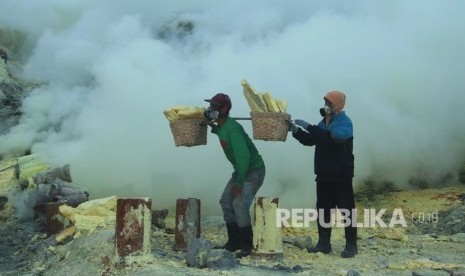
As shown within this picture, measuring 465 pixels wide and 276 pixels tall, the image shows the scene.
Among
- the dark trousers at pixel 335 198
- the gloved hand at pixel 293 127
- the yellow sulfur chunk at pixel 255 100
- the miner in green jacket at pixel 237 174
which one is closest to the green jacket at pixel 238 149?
the miner in green jacket at pixel 237 174

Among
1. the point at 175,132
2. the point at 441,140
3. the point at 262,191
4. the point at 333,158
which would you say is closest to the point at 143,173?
the point at 262,191

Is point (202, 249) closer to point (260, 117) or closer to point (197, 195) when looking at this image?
point (260, 117)

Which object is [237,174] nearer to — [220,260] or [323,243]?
[220,260]

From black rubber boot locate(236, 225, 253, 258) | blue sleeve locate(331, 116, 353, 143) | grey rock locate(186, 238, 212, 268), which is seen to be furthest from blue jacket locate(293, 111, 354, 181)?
grey rock locate(186, 238, 212, 268)

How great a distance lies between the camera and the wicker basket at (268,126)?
4398 mm

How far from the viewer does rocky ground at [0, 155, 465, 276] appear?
393 cm

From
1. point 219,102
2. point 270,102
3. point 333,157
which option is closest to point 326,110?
point 333,157

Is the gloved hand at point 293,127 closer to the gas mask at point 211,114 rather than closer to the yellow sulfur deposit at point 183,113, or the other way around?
the gas mask at point 211,114

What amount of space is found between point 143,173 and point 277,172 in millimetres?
1938

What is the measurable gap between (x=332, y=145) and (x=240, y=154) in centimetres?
85

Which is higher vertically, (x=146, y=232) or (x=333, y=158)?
(x=333, y=158)

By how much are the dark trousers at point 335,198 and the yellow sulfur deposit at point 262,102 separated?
0.82 meters

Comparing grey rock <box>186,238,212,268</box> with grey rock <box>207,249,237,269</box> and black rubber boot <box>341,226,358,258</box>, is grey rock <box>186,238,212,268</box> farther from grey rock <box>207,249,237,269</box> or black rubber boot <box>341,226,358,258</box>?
black rubber boot <box>341,226,358,258</box>

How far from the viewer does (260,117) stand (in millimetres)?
4418
